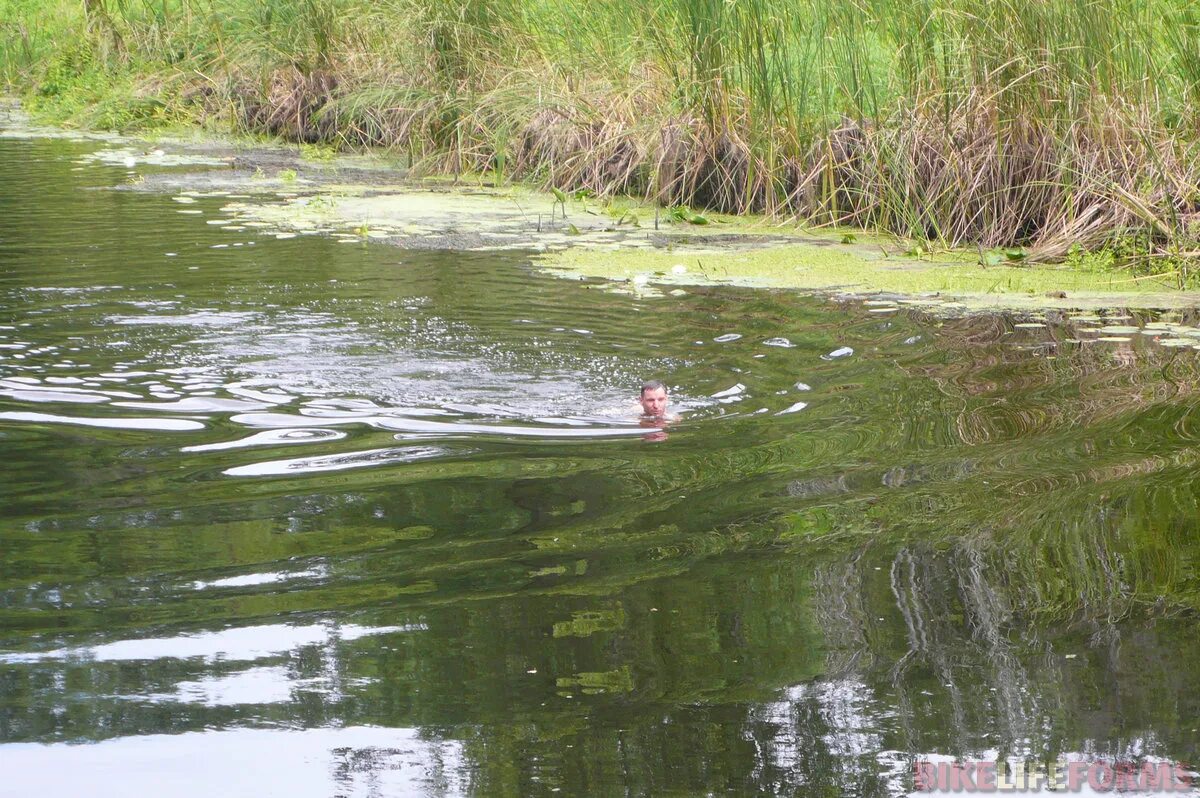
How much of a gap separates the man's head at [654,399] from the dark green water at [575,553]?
208 mm

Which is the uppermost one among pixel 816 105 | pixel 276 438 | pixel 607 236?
pixel 816 105

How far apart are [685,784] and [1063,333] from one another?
4.90 metres

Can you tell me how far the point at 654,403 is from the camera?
5523mm

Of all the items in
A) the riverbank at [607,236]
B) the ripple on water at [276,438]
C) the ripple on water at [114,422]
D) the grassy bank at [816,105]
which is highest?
the grassy bank at [816,105]

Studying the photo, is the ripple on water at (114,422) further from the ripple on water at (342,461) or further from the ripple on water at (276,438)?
the ripple on water at (342,461)

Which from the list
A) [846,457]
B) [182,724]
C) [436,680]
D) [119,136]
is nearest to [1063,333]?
[846,457]

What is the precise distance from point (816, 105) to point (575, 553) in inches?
261

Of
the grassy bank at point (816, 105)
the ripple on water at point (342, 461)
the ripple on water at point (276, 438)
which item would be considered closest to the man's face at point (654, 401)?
the ripple on water at point (342, 461)

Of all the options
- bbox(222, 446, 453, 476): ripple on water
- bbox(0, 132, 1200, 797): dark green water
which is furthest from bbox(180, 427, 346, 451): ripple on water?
bbox(222, 446, 453, 476): ripple on water

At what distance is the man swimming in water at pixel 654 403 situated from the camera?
5.45 meters

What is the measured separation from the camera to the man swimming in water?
5.45 meters

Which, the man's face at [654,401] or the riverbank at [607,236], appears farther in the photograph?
the riverbank at [607,236]

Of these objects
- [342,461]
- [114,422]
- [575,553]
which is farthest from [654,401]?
[114,422]

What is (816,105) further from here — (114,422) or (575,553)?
(575,553)
